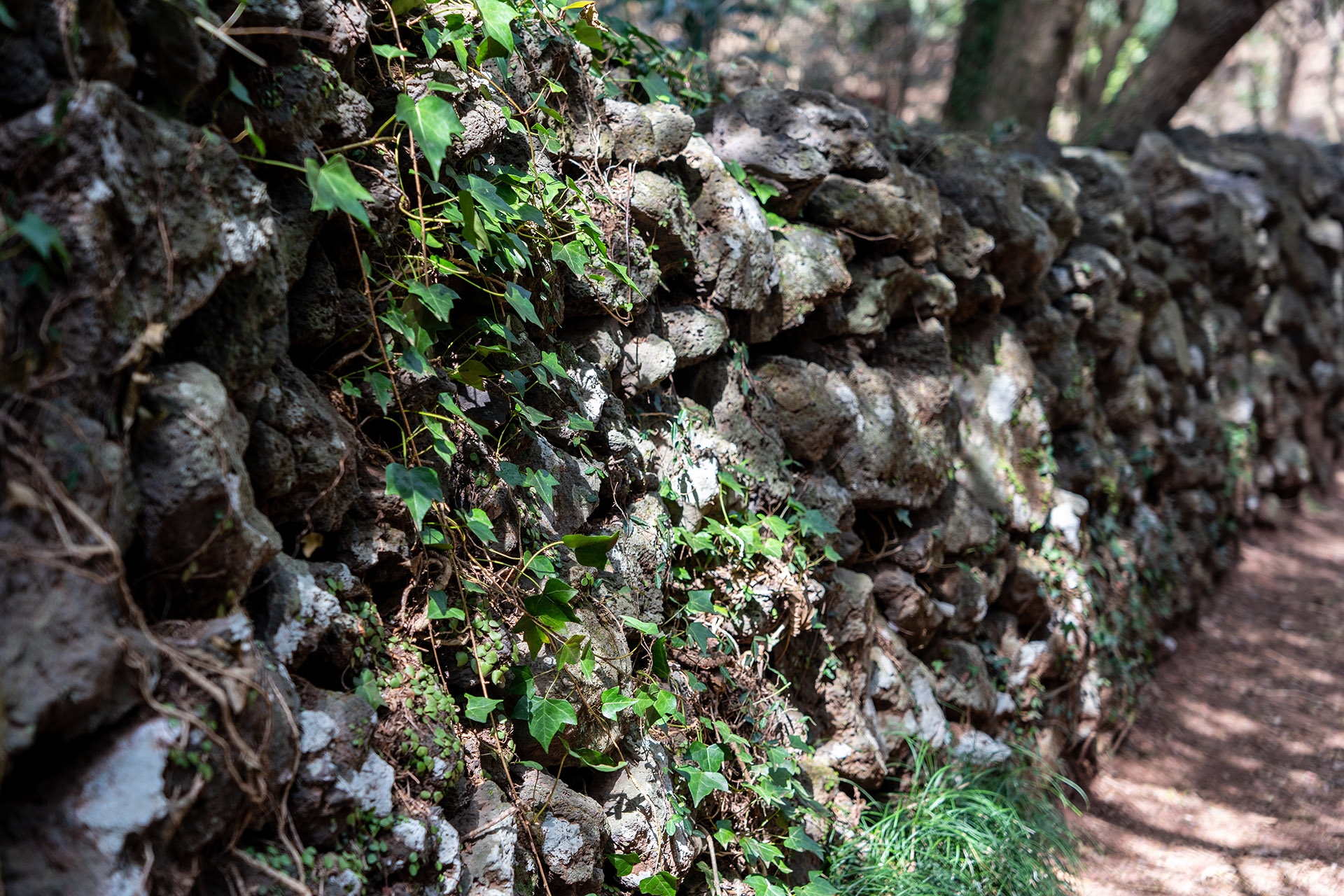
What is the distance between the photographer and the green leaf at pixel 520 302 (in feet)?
5.99

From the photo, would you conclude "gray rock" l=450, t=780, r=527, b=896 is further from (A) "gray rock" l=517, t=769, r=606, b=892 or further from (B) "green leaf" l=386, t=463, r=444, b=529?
(B) "green leaf" l=386, t=463, r=444, b=529

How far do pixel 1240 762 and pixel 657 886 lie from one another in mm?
3343

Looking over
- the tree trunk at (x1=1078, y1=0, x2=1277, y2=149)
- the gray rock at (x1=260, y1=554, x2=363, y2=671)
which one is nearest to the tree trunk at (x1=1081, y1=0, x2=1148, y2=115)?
the tree trunk at (x1=1078, y1=0, x2=1277, y2=149)

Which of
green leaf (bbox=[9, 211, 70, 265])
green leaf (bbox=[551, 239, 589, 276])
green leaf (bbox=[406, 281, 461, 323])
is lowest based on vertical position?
green leaf (bbox=[406, 281, 461, 323])

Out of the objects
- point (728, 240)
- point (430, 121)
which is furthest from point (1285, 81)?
point (430, 121)

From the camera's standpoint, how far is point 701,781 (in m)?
2.03

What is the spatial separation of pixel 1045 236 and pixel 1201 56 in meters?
3.18

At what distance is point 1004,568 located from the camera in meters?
3.68

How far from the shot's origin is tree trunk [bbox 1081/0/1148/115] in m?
8.39

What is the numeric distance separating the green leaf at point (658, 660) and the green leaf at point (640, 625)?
0.06 m

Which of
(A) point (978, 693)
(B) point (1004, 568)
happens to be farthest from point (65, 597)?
(B) point (1004, 568)

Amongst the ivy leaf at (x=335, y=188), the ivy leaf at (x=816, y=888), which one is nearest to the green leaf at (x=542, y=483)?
the ivy leaf at (x=335, y=188)

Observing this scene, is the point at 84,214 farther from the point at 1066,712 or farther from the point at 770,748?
the point at 1066,712

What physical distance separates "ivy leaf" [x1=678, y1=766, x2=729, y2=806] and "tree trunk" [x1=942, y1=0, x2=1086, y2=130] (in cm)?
501
